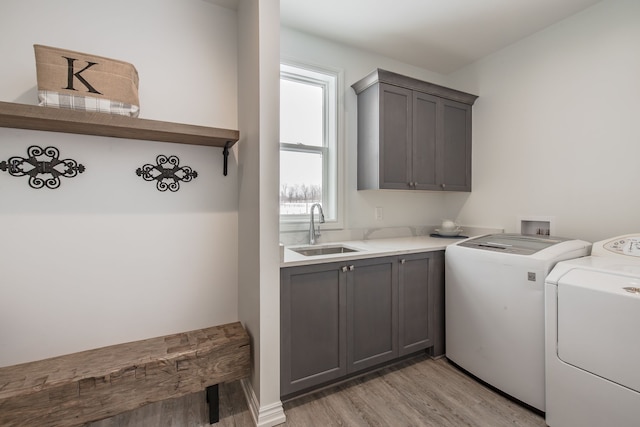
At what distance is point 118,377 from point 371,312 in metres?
1.47

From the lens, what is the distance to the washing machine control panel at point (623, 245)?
1.71 metres

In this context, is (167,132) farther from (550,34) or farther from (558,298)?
(550,34)

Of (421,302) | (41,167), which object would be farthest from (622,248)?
(41,167)

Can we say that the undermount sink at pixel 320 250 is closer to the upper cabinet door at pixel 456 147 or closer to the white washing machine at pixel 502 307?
the white washing machine at pixel 502 307

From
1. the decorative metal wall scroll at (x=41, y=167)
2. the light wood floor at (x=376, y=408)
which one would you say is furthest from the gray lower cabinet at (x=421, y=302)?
the decorative metal wall scroll at (x=41, y=167)

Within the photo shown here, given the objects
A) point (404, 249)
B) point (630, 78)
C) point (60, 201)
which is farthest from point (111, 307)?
point (630, 78)

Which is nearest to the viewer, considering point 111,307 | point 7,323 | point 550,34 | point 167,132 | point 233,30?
point 7,323

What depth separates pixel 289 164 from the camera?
241 centimetres

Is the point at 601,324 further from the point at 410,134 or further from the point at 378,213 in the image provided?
the point at 410,134

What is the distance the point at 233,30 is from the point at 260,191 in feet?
4.38

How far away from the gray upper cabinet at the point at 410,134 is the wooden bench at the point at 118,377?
1.67 meters

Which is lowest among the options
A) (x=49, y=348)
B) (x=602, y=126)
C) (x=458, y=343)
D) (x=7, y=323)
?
(x=458, y=343)

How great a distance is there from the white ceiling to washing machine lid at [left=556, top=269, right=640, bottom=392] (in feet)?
6.25

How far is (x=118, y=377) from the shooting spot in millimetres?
1411
